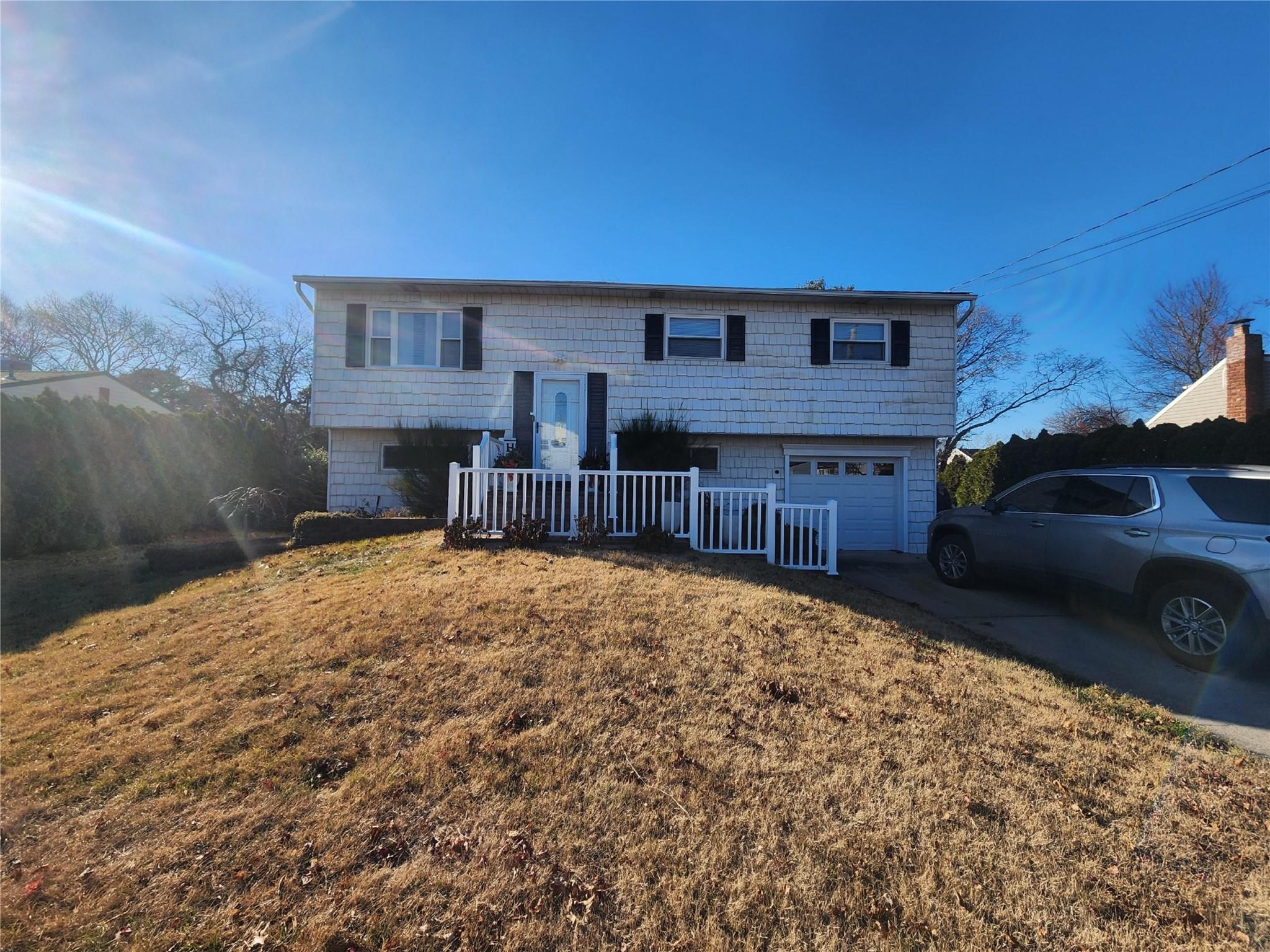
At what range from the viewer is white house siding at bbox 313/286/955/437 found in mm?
10625

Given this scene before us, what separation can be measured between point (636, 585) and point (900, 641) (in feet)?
7.83

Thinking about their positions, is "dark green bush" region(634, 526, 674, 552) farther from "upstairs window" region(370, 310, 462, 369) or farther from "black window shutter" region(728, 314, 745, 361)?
"upstairs window" region(370, 310, 462, 369)

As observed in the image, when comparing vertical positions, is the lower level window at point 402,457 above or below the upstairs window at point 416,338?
below

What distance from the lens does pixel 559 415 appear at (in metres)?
10.8

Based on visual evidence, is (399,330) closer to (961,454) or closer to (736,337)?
(736,337)

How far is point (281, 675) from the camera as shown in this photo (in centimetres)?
384

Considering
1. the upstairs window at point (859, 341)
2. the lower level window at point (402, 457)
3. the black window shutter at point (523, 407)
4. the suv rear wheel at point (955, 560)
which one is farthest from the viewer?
the upstairs window at point (859, 341)

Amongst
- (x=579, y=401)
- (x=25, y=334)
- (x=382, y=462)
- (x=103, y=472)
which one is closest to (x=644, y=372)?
(x=579, y=401)

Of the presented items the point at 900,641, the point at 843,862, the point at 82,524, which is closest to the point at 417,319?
the point at 82,524

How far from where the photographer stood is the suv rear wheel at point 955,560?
7.19 metres

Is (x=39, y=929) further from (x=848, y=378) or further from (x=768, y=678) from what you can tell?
(x=848, y=378)

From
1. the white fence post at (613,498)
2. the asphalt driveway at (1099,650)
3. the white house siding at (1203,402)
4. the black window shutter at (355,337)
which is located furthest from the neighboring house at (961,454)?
the black window shutter at (355,337)

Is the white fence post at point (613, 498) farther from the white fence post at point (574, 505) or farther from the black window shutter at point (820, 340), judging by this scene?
the black window shutter at point (820, 340)

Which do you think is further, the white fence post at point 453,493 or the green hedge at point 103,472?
the green hedge at point 103,472
